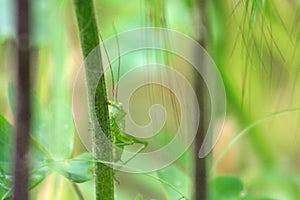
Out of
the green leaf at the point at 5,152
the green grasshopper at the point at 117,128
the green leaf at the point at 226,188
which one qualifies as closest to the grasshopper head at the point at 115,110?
the green grasshopper at the point at 117,128

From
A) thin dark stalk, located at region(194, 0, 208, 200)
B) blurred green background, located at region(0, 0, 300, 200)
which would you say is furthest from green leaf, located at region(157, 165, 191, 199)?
thin dark stalk, located at region(194, 0, 208, 200)

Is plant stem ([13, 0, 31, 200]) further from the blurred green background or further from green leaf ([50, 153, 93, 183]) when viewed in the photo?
the blurred green background

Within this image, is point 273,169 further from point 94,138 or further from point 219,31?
point 94,138

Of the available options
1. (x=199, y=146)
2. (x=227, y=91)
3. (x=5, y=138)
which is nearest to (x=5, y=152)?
(x=5, y=138)

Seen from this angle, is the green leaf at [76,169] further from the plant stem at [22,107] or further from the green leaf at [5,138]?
the plant stem at [22,107]

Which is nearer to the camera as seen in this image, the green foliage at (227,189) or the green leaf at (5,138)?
the green leaf at (5,138)

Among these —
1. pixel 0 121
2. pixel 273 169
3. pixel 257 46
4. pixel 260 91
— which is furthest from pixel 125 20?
pixel 257 46

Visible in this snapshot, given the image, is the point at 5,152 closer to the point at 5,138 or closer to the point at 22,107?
the point at 5,138
